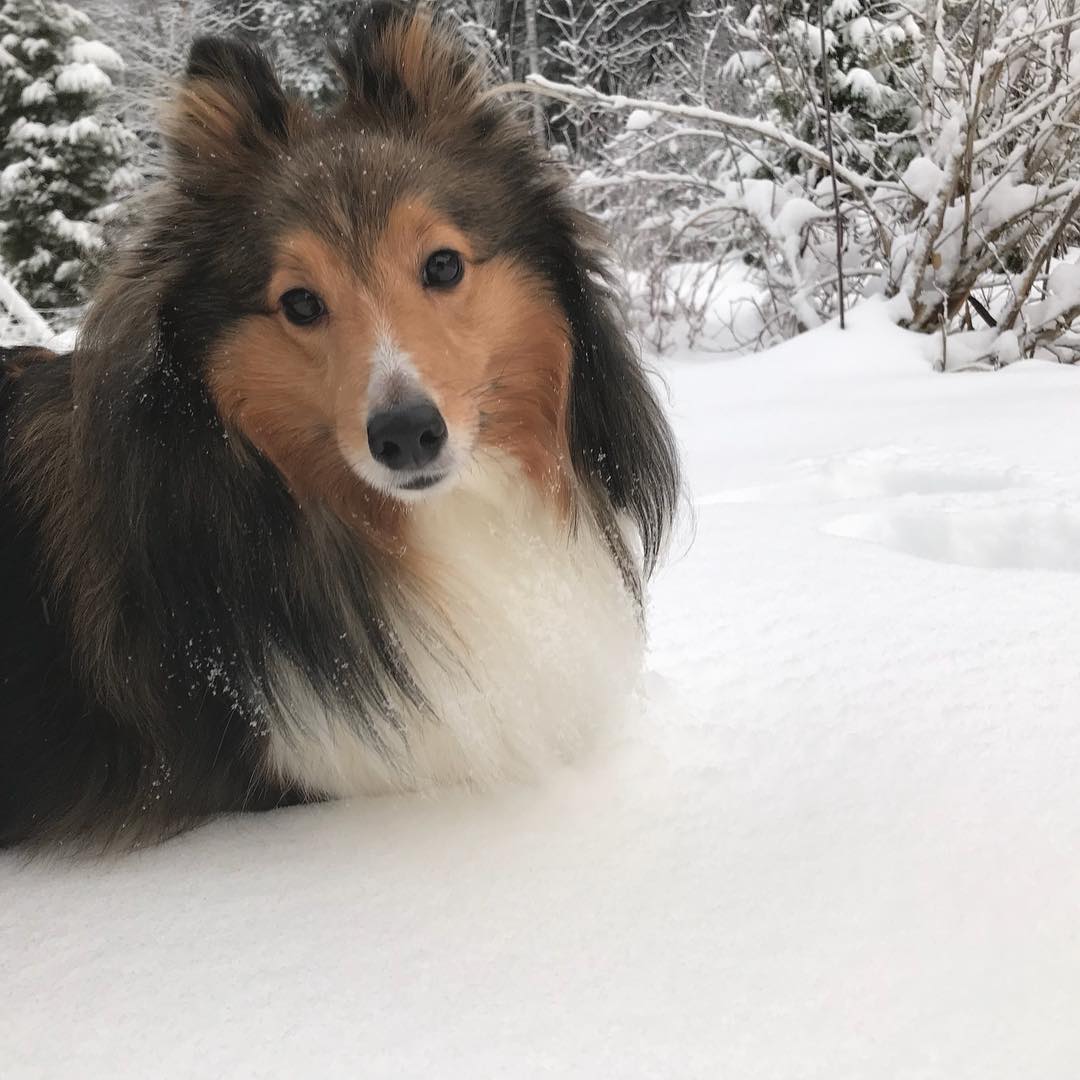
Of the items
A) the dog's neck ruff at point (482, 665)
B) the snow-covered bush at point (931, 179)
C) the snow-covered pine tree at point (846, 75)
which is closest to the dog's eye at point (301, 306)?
the dog's neck ruff at point (482, 665)

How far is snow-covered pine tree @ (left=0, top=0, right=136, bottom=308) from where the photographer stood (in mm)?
9453

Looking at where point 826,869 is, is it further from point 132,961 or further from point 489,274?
point 489,274

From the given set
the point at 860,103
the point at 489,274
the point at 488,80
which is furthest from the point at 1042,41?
the point at 489,274

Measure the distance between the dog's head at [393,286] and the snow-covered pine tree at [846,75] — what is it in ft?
14.0

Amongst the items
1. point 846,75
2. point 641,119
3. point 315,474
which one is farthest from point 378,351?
point 846,75

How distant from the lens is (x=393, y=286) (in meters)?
1.64

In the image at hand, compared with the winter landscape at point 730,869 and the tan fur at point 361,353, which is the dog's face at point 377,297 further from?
the winter landscape at point 730,869

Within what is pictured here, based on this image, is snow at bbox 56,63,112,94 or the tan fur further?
snow at bbox 56,63,112,94

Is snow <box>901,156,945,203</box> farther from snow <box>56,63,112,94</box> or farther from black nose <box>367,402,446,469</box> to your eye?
snow <box>56,63,112,94</box>

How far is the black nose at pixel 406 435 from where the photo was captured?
1.55 metres

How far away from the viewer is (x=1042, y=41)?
4699 mm

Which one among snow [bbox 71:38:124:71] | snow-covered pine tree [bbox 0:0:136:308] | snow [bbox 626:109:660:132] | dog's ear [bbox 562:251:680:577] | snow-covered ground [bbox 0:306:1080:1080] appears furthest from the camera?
snow [bbox 71:38:124:71]

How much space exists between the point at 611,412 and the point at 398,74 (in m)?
0.74

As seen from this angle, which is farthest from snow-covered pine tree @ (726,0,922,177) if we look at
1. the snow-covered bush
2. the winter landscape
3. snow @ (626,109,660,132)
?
the winter landscape
